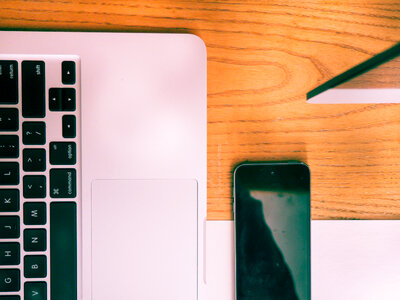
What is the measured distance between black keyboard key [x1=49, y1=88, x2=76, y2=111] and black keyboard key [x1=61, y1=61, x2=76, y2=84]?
0.01 meters

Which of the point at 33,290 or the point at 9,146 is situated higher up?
the point at 9,146

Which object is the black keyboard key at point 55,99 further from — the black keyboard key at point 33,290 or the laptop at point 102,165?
the black keyboard key at point 33,290

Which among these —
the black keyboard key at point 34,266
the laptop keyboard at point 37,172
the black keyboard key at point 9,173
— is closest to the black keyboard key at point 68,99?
the laptop keyboard at point 37,172

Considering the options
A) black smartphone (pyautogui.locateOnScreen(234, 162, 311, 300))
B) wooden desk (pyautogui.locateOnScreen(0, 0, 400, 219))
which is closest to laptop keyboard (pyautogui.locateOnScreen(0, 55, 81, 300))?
wooden desk (pyautogui.locateOnScreen(0, 0, 400, 219))

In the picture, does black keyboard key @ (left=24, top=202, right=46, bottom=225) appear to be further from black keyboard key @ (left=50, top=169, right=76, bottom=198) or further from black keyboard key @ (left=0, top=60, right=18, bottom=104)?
black keyboard key @ (left=0, top=60, right=18, bottom=104)

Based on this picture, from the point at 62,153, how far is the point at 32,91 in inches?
3.6

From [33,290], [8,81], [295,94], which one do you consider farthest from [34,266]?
[295,94]

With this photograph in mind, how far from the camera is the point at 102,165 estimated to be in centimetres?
43

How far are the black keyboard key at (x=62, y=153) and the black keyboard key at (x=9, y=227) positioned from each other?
0.30 feet

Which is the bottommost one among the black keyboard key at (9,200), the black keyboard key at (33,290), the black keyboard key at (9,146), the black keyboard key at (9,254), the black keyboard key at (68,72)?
the black keyboard key at (33,290)

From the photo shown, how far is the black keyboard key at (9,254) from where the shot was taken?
0.42 metres

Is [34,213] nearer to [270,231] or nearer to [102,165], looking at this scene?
[102,165]

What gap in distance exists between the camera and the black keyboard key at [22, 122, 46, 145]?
16.5 inches

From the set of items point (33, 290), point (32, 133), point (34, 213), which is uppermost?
point (32, 133)
